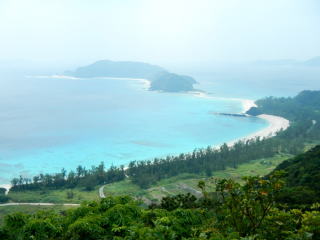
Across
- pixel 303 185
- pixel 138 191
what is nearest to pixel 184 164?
pixel 138 191

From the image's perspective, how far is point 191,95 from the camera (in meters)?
135

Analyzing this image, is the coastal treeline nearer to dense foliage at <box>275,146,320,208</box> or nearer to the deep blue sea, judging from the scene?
the deep blue sea

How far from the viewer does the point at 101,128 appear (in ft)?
252

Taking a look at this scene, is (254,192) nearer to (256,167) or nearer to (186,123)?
(256,167)

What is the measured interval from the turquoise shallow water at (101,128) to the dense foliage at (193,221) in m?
43.5

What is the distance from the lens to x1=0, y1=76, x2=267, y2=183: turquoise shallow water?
56656 millimetres

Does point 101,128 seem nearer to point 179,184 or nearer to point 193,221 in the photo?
point 179,184

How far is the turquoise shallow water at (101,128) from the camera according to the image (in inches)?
2231

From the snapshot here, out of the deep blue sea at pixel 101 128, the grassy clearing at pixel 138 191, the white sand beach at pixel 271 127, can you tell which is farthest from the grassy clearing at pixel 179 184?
the white sand beach at pixel 271 127

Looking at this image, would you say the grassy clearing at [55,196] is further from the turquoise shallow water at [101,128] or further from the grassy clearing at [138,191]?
the turquoise shallow water at [101,128]

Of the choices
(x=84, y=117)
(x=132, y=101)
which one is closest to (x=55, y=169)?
(x=84, y=117)

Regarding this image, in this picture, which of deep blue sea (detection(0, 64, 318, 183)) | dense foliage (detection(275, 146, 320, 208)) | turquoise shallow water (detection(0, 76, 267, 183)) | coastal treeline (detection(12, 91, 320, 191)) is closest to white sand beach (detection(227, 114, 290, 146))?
deep blue sea (detection(0, 64, 318, 183))

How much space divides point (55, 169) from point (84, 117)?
126 ft

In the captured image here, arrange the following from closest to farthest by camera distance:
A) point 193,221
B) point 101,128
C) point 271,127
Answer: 1. point 193,221
2. point 101,128
3. point 271,127
